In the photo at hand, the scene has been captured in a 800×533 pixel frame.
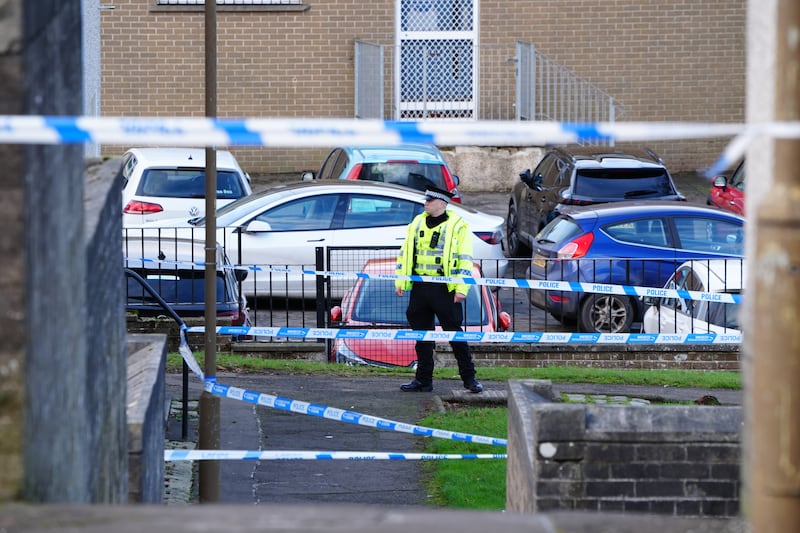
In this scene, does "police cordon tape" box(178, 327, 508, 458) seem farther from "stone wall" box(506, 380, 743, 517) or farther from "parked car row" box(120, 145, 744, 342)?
"parked car row" box(120, 145, 744, 342)

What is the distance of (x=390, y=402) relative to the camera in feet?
34.7

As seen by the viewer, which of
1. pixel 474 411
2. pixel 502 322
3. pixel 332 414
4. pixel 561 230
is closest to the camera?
pixel 332 414

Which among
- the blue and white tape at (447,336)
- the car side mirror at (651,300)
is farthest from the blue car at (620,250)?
the blue and white tape at (447,336)

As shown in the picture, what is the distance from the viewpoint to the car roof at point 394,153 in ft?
60.0

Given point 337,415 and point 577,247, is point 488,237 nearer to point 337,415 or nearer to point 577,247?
point 577,247

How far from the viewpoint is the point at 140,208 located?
54.9ft

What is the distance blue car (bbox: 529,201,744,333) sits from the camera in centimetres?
1365

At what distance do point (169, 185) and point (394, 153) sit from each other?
11.0 ft

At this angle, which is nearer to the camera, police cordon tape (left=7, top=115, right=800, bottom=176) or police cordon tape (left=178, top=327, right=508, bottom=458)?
police cordon tape (left=7, top=115, right=800, bottom=176)

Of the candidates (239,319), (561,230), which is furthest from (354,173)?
(239,319)

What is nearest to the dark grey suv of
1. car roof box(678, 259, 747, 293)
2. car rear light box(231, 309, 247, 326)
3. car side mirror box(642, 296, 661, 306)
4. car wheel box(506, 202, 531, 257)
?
car wheel box(506, 202, 531, 257)

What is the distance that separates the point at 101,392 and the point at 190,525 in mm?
1255

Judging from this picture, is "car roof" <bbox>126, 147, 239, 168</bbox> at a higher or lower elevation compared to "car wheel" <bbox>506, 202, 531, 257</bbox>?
higher

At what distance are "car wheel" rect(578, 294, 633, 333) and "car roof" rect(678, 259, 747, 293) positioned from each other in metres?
0.82
